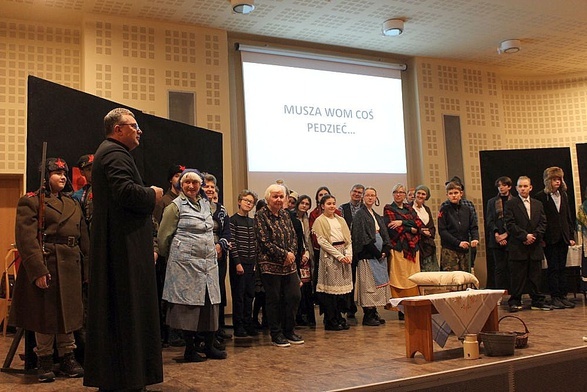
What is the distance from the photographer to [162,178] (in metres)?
5.55

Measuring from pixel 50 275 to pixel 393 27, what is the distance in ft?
17.0

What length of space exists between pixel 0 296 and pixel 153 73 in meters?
2.96

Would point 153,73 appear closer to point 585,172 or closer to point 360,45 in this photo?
point 360,45

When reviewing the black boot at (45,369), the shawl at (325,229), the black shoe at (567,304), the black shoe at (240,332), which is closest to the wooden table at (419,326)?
the shawl at (325,229)

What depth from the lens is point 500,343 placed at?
12.0 ft

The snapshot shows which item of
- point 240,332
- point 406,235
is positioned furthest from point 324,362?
point 406,235

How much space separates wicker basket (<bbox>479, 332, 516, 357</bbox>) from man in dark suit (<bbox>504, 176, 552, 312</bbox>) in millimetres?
2426

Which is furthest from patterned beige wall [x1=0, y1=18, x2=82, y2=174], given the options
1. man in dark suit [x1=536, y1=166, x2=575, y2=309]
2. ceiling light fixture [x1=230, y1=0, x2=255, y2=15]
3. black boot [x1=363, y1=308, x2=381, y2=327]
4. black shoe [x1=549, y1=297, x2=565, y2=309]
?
black shoe [x1=549, y1=297, x2=565, y2=309]

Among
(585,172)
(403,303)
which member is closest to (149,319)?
(403,303)

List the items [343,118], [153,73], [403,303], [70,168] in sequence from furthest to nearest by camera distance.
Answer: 1. [343,118]
2. [153,73]
3. [70,168]
4. [403,303]

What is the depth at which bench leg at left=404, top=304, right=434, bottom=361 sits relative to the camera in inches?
144

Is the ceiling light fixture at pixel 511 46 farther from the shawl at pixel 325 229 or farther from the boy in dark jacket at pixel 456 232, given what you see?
the shawl at pixel 325 229

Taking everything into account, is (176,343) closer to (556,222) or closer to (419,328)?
(419,328)

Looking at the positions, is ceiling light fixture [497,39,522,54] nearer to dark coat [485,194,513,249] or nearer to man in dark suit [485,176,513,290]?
man in dark suit [485,176,513,290]
